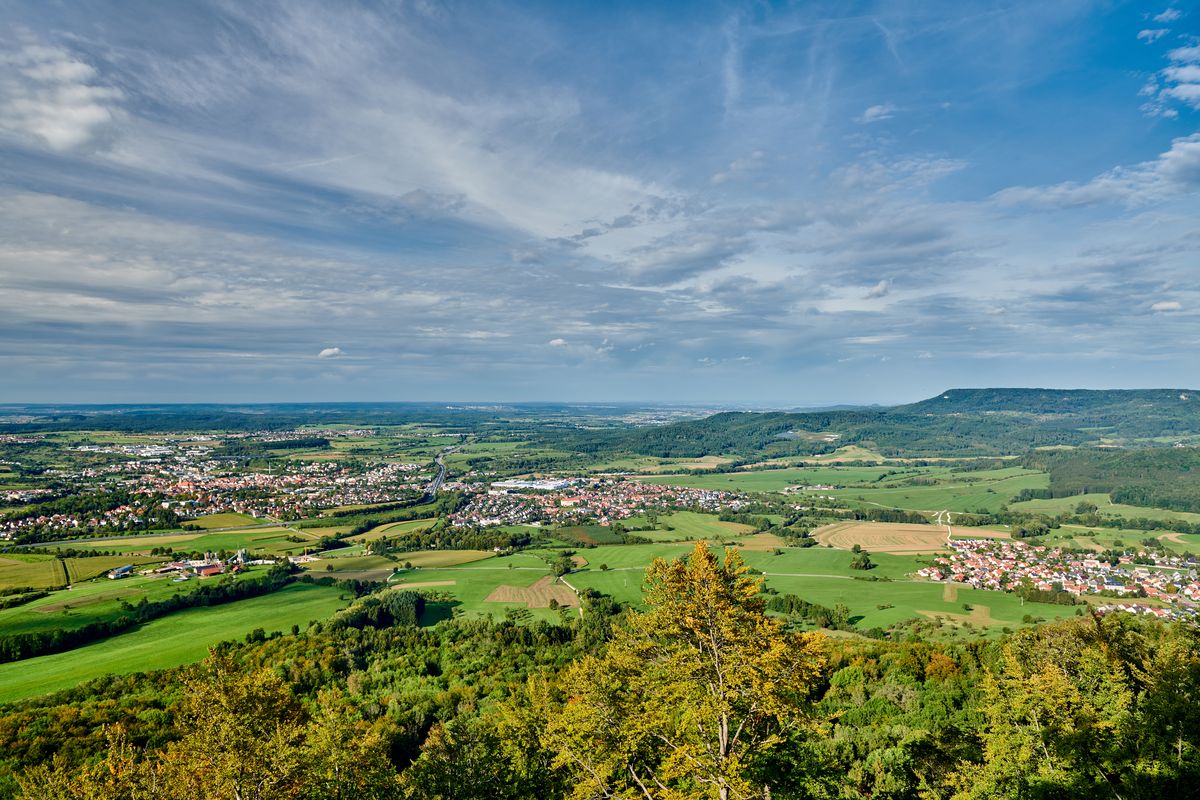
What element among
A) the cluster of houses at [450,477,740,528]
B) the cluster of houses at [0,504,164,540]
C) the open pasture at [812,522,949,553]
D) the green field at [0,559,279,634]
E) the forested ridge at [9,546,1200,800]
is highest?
the forested ridge at [9,546,1200,800]

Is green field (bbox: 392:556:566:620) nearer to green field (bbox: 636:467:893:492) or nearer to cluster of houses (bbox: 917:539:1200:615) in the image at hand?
cluster of houses (bbox: 917:539:1200:615)

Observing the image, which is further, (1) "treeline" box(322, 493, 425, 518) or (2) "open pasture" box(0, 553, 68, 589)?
(1) "treeline" box(322, 493, 425, 518)

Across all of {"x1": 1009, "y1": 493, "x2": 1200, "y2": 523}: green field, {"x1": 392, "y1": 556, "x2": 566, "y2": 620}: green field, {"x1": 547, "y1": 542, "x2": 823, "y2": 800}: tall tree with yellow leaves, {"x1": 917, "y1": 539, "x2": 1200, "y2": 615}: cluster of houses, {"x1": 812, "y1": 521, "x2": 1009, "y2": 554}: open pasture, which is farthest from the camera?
{"x1": 1009, "y1": 493, "x2": 1200, "y2": 523}: green field

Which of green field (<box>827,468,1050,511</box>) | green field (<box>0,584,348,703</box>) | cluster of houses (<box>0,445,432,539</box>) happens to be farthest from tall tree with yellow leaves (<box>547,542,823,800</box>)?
green field (<box>827,468,1050,511</box>)

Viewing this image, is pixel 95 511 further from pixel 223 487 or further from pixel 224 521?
pixel 223 487

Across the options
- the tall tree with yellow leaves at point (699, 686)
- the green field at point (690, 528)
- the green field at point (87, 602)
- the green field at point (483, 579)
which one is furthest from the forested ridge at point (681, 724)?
the green field at point (690, 528)

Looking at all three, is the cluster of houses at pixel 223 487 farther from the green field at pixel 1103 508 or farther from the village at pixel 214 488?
the green field at pixel 1103 508

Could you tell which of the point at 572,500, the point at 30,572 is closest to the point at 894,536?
the point at 572,500
